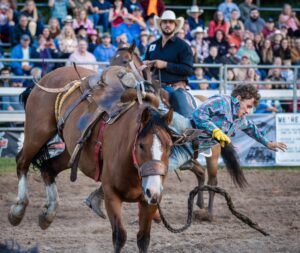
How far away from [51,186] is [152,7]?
9486mm

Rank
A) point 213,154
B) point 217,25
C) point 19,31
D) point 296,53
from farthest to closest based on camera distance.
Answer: point 217,25, point 296,53, point 19,31, point 213,154

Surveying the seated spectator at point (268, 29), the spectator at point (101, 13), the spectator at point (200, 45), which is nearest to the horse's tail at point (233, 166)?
the spectator at point (200, 45)

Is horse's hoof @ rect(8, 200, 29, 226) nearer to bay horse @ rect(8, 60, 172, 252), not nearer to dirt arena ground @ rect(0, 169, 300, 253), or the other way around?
bay horse @ rect(8, 60, 172, 252)

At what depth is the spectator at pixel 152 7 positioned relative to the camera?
16.8 m

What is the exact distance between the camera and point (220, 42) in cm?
1593

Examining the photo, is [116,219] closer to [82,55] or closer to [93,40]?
[82,55]

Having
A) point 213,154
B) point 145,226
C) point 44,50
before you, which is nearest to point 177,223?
point 213,154

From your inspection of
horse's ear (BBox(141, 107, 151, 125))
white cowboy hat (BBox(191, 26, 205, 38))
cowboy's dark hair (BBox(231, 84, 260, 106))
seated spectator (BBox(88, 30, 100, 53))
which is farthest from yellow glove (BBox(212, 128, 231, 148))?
white cowboy hat (BBox(191, 26, 205, 38))

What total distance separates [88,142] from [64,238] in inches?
46.0

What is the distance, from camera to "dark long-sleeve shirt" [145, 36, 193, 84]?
8289 mm

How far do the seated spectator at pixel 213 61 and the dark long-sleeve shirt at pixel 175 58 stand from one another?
6.32 metres

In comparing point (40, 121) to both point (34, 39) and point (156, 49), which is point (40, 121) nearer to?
point (156, 49)

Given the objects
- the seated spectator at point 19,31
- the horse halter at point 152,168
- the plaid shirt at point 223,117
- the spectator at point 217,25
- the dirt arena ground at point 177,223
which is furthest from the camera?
the spectator at point 217,25

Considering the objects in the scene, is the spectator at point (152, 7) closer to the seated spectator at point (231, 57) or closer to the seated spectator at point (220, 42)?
the seated spectator at point (220, 42)
